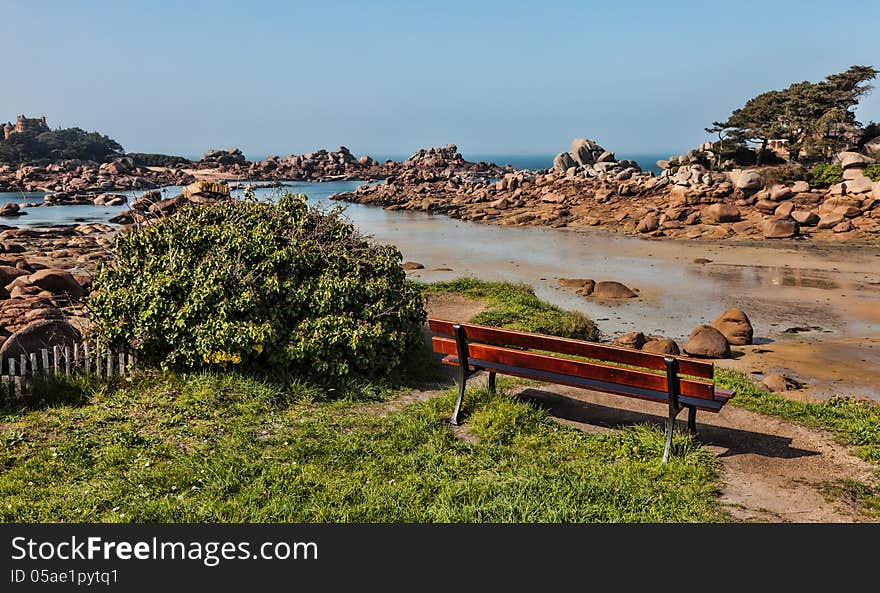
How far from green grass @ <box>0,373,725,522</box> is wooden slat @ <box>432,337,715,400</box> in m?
0.48

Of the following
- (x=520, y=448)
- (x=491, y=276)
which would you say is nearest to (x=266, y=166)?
(x=491, y=276)

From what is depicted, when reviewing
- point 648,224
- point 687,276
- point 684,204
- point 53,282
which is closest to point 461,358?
point 53,282

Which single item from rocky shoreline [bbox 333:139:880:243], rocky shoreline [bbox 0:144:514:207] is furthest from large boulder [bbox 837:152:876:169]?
rocky shoreline [bbox 0:144:514:207]

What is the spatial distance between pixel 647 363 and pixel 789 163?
47.2 m

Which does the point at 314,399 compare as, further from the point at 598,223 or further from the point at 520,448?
the point at 598,223

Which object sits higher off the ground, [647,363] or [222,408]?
[647,363]

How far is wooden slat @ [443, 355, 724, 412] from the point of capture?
22.9 feet

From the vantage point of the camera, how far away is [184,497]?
5.57 metres

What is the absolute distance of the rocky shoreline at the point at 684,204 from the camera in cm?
3266

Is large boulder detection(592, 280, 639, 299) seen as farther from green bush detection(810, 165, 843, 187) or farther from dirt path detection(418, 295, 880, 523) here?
green bush detection(810, 165, 843, 187)

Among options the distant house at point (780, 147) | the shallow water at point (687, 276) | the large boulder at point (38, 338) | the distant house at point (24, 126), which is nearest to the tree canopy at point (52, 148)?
the distant house at point (24, 126)

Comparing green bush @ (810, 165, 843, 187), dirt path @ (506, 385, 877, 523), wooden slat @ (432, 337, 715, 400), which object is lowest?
dirt path @ (506, 385, 877, 523)

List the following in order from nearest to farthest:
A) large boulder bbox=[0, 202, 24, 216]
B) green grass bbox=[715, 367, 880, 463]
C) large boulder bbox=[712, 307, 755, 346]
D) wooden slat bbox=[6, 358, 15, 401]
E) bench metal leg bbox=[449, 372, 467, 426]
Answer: green grass bbox=[715, 367, 880, 463], bench metal leg bbox=[449, 372, 467, 426], wooden slat bbox=[6, 358, 15, 401], large boulder bbox=[712, 307, 755, 346], large boulder bbox=[0, 202, 24, 216]

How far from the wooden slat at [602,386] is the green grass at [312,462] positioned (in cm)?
38
